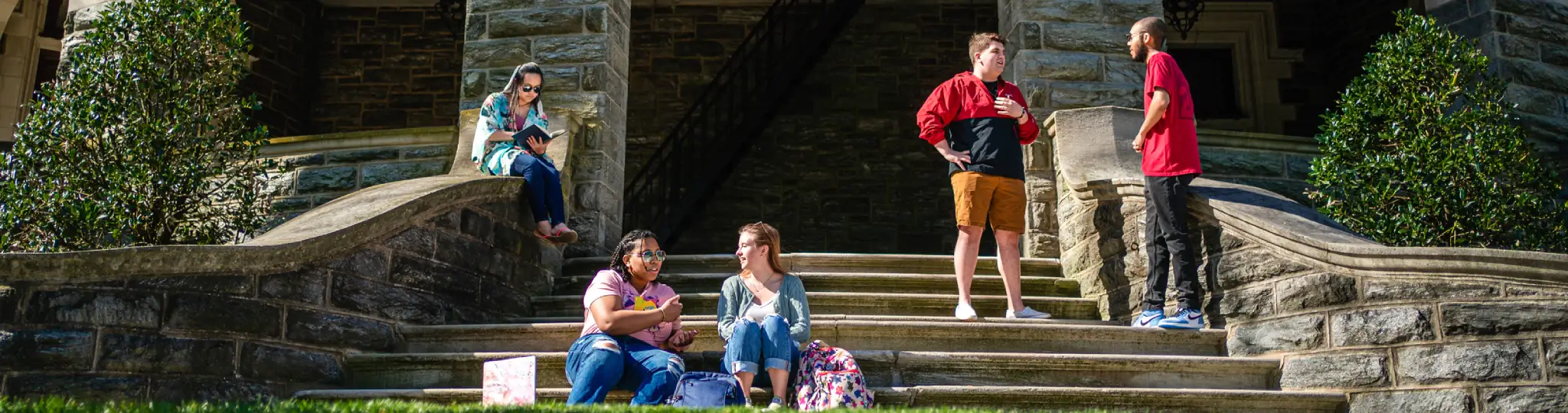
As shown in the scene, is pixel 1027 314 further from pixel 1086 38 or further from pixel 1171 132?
pixel 1086 38

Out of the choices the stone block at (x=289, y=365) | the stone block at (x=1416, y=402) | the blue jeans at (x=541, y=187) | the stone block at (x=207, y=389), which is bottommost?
the stone block at (x=1416, y=402)

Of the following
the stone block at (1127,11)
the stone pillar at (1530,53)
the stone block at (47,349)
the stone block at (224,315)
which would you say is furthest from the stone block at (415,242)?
the stone pillar at (1530,53)

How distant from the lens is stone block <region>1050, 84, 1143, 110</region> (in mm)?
7910

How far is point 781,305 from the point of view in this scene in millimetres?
4785

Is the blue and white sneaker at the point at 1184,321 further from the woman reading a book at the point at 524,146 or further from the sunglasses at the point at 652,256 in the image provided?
the woman reading a book at the point at 524,146

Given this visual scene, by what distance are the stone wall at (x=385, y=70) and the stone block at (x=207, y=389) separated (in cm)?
788

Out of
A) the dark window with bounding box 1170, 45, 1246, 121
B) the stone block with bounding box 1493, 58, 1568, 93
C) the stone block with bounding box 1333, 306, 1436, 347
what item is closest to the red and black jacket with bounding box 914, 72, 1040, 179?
the stone block with bounding box 1333, 306, 1436, 347

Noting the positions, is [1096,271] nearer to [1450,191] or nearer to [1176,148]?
[1176,148]

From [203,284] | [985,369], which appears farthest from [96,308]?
[985,369]

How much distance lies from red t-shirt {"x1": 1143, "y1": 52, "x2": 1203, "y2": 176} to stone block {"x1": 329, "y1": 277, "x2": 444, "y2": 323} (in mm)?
3177

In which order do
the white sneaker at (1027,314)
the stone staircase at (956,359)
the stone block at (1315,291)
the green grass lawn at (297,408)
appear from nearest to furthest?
the green grass lawn at (297,408) < the stone staircase at (956,359) < the stone block at (1315,291) < the white sneaker at (1027,314)

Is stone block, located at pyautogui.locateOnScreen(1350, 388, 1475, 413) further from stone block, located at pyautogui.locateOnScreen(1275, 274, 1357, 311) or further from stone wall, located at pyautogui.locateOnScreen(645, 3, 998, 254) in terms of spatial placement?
stone wall, located at pyautogui.locateOnScreen(645, 3, 998, 254)

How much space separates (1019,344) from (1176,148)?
1.05 meters

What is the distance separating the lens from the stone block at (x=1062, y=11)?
809cm
